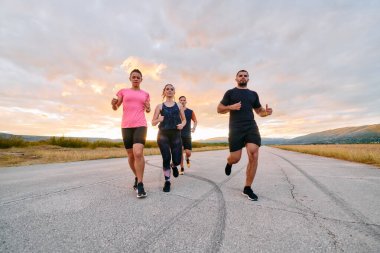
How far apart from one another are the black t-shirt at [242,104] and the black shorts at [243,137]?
8cm

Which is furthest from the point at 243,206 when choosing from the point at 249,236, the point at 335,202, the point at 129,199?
the point at 129,199

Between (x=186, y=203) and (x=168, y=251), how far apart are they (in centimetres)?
146

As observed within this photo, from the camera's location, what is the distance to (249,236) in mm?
2180

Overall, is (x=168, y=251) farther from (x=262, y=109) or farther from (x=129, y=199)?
(x=262, y=109)

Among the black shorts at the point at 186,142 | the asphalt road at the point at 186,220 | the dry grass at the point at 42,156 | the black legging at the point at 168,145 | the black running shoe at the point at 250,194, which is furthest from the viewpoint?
the dry grass at the point at 42,156

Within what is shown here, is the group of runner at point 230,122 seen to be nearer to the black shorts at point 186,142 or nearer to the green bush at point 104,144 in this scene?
the black shorts at point 186,142

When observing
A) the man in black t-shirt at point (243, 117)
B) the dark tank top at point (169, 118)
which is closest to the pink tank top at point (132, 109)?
the dark tank top at point (169, 118)

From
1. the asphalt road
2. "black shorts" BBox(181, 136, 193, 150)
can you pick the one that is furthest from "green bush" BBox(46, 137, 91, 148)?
the asphalt road

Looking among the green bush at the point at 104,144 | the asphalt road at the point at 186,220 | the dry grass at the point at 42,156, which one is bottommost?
the asphalt road at the point at 186,220

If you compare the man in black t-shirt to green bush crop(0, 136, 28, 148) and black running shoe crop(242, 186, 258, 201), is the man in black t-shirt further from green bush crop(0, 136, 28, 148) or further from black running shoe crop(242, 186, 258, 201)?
green bush crop(0, 136, 28, 148)

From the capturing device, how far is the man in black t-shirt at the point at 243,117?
12.9ft

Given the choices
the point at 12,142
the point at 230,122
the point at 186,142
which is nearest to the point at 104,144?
the point at 12,142

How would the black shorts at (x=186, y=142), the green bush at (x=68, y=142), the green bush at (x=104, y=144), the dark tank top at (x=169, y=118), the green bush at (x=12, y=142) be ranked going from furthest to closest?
the green bush at (x=104, y=144), the green bush at (x=68, y=142), the green bush at (x=12, y=142), the black shorts at (x=186, y=142), the dark tank top at (x=169, y=118)

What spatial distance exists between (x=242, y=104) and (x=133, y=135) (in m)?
2.14
